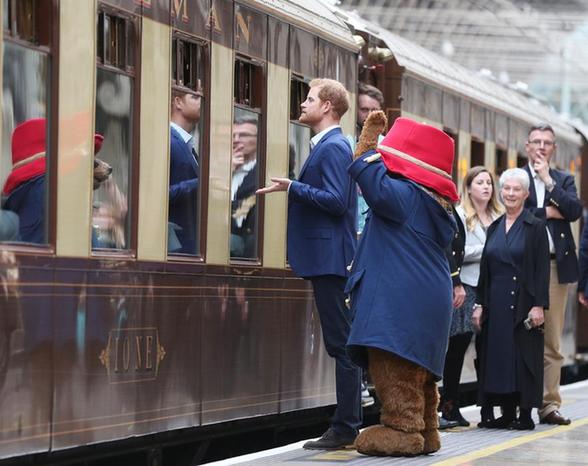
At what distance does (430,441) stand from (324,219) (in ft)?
4.33

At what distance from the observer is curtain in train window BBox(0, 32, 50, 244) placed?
776 cm

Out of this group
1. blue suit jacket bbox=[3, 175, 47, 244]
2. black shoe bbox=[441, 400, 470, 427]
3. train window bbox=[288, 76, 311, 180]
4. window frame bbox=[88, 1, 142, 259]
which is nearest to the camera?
blue suit jacket bbox=[3, 175, 47, 244]

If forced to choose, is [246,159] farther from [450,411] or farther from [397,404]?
[450,411]

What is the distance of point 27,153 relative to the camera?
26.1ft

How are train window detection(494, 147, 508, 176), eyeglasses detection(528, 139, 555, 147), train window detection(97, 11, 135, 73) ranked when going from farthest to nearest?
train window detection(494, 147, 508, 176) → eyeglasses detection(528, 139, 555, 147) → train window detection(97, 11, 135, 73)

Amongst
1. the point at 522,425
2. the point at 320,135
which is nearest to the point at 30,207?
the point at 320,135

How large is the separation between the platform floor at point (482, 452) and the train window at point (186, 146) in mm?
1199

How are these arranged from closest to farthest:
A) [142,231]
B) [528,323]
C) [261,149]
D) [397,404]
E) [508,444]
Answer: [142,231], [397,404], [508,444], [261,149], [528,323]

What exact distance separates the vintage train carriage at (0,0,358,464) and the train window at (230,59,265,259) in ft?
0.06

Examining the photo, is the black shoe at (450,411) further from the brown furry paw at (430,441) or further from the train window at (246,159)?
the brown furry paw at (430,441)

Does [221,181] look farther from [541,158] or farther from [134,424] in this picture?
[541,158]

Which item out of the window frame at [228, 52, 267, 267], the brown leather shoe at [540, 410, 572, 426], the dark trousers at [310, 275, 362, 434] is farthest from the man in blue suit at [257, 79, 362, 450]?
the brown leather shoe at [540, 410, 572, 426]

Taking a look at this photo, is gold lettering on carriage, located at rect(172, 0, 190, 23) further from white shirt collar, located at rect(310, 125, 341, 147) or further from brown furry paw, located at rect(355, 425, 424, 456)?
brown furry paw, located at rect(355, 425, 424, 456)

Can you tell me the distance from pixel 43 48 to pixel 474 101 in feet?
30.8
